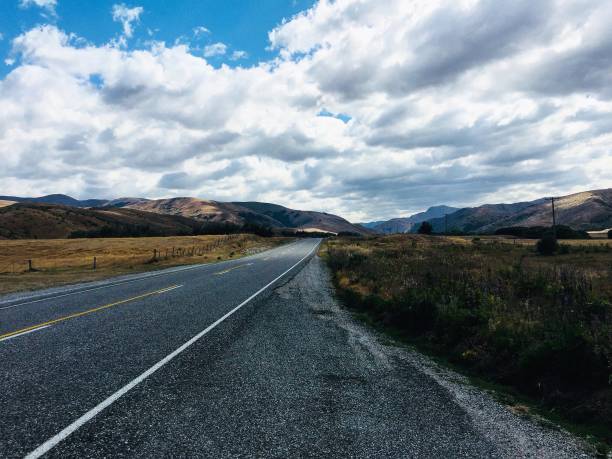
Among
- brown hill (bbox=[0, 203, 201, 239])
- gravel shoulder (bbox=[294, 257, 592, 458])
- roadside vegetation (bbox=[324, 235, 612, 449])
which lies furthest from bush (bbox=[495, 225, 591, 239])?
brown hill (bbox=[0, 203, 201, 239])

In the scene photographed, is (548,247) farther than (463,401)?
Yes

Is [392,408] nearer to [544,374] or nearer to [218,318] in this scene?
[544,374]

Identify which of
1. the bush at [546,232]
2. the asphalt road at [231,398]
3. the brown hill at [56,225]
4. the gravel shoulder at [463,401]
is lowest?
the bush at [546,232]

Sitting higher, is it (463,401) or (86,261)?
(86,261)

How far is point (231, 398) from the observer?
5215 millimetres

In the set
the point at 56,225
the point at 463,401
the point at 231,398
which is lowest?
the point at 463,401

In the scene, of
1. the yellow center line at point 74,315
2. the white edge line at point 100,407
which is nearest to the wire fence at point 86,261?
the yellow center line at point 74,315

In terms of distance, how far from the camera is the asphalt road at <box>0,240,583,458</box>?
405 centimetres

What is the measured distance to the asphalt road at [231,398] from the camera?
4.05m

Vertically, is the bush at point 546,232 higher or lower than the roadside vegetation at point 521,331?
lower

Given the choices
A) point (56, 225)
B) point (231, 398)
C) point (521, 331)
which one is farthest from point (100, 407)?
point (56, 225)

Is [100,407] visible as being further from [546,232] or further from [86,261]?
[546,232]

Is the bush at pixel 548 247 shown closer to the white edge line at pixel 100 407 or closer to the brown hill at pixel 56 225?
the white edge line at pixel 100 407

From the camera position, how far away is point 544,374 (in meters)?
6.18
